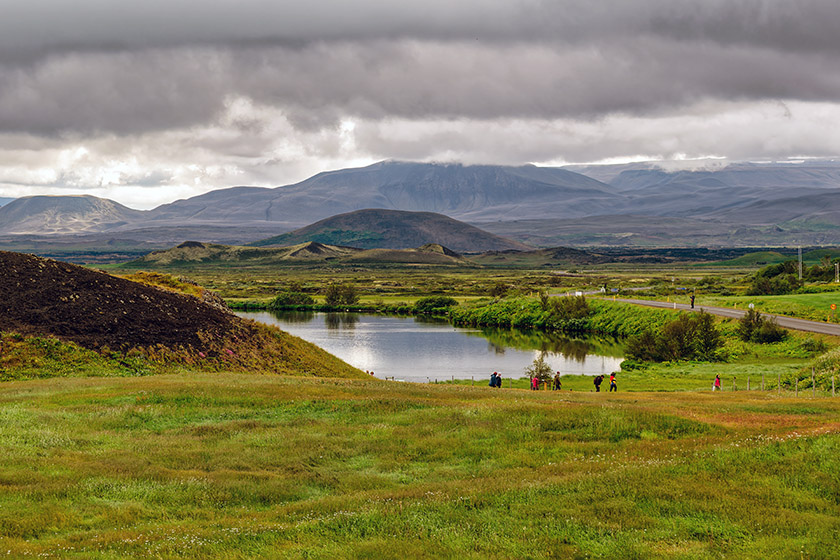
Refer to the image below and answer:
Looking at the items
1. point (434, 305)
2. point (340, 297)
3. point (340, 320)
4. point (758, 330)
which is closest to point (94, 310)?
point (758, 330)

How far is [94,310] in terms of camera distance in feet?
151

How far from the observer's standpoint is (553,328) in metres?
113

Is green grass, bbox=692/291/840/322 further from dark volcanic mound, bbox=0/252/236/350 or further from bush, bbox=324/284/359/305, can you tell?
bush, bbox=324/284/359/305

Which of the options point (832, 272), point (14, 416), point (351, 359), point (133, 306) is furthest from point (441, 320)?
point (14, 416)

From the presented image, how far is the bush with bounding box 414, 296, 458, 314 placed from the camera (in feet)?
457

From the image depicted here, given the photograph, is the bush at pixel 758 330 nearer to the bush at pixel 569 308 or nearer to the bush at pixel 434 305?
the bush at pixel 569 308

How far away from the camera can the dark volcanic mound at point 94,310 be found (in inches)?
1694

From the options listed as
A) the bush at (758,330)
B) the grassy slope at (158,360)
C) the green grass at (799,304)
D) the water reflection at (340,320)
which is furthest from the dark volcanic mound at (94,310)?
the green grass at (799,304)

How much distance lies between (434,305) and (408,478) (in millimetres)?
123820

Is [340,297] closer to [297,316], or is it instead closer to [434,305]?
[297,316]

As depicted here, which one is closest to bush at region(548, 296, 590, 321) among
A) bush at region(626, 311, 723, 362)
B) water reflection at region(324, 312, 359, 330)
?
water reflection at region(324, 312, 359, 330)

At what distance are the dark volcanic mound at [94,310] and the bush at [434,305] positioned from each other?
286ft

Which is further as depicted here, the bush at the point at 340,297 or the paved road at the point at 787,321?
the bush at the point at 340,297

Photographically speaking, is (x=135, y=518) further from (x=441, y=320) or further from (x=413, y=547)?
(x=441, y=320)
